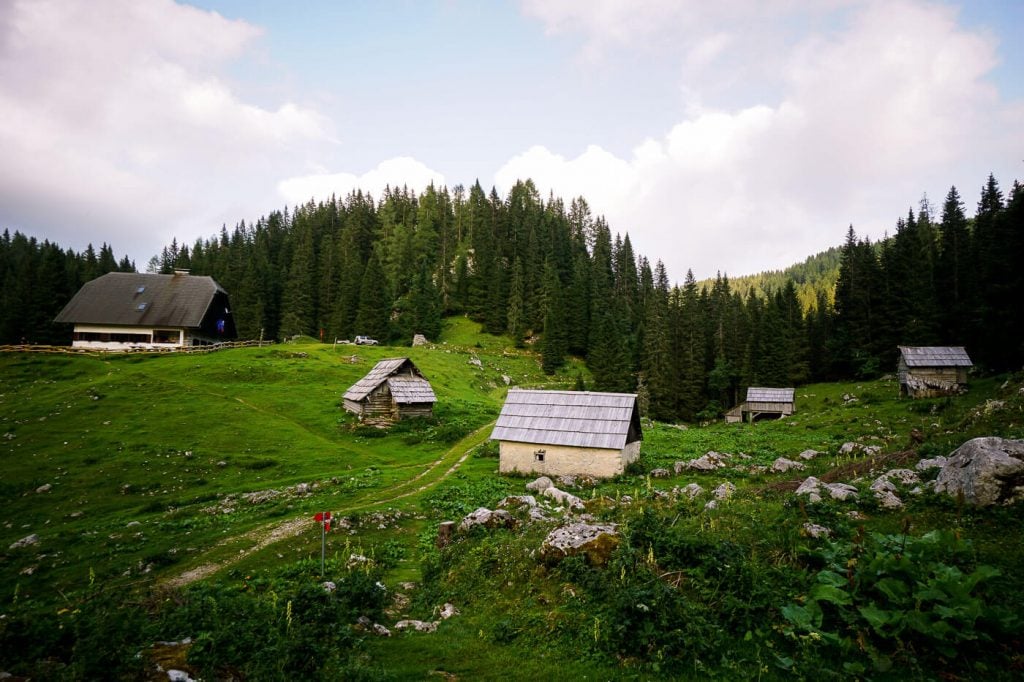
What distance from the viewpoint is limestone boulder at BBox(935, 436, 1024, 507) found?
11656 mm

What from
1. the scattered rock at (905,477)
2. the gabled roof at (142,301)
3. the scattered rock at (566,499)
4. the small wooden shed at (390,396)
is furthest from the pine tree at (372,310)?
the scattered rock at (905,477)

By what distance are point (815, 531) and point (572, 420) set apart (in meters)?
20.9

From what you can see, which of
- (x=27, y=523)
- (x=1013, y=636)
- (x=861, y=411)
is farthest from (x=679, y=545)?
(x=861, y=411)

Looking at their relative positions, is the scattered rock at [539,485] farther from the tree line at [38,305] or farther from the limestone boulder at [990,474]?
the tree line at [38,305]

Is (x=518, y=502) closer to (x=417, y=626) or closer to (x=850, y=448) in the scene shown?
(x=417, y=626)

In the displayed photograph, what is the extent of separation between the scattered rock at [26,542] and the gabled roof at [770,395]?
6878 cm

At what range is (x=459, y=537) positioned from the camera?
57.2 feet

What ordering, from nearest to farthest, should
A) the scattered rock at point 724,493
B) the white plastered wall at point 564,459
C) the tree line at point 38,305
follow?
the scattered rock at point 724,493 → the white plastered wall at point 564,459 → the tree line at point 38,305

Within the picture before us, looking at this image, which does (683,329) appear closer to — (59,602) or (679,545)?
(679,545)

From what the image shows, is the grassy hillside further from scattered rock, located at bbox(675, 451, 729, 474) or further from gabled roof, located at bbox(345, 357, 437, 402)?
gabled roof, located at bbox(345, 357, 437, 402)

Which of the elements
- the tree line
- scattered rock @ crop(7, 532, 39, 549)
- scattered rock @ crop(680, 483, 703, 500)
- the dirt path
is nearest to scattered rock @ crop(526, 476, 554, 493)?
the dirt path

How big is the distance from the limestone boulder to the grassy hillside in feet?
1.97

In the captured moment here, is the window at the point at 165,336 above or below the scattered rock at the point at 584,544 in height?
above

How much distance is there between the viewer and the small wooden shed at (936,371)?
5022 cm
